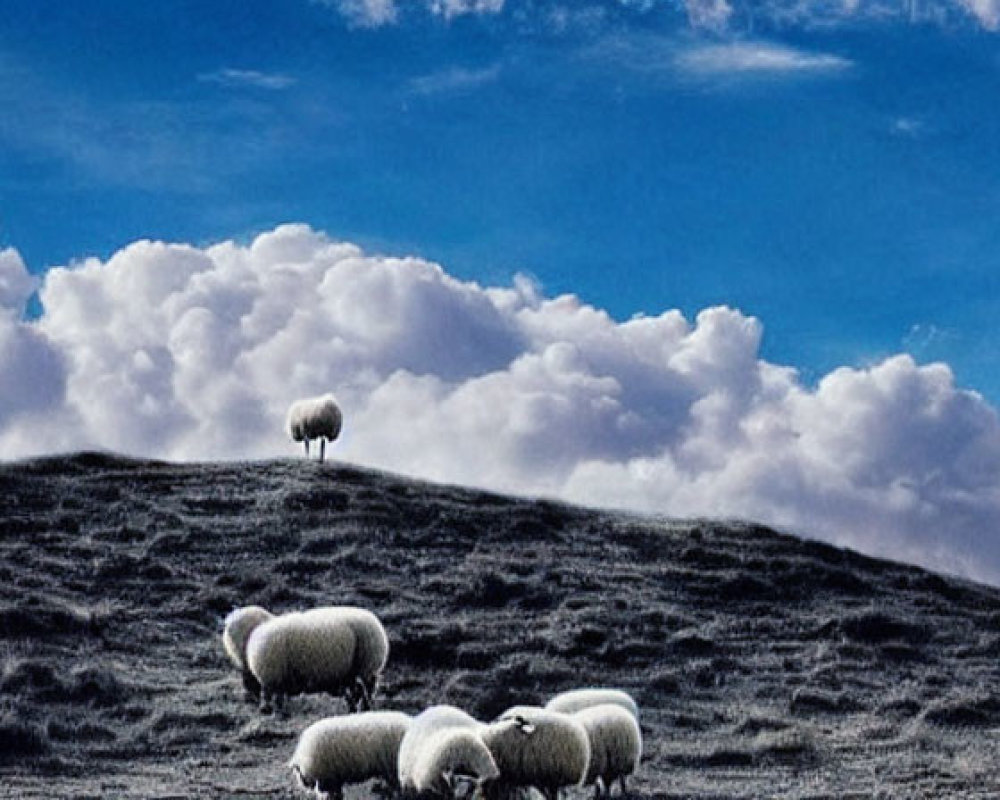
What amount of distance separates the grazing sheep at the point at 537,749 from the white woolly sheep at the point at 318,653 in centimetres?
701

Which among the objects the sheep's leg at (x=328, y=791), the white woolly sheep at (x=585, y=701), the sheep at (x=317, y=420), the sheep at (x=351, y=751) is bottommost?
the sheep's leg at (x=328, y=791)

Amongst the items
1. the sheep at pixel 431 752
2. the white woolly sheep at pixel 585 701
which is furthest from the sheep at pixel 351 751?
the white woolly sheep at pixel 585 701

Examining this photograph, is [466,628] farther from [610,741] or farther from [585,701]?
[610,741]

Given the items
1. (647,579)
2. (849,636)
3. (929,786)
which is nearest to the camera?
(929,786)

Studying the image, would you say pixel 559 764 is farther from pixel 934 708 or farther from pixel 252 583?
pixel 252 583

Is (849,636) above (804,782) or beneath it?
above

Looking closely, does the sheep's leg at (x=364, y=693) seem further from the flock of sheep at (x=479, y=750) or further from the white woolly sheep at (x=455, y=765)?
the white woolly sheep at (x=455, y=765)

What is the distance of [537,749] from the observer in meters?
17.2

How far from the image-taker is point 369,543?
3794 centimetres

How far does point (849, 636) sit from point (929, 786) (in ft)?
42.1

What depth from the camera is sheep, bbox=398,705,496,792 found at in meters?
16.7

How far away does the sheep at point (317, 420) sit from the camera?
148ft

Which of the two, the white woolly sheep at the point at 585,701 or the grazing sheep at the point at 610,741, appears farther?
the white woolly sheep at the point at 585,701

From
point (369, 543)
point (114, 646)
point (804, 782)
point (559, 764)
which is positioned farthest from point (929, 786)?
point (369, 543)
